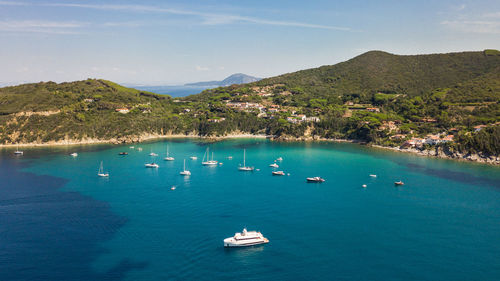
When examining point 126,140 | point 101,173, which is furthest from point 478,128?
Result: point 126,140

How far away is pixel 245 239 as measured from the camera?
28906 mm

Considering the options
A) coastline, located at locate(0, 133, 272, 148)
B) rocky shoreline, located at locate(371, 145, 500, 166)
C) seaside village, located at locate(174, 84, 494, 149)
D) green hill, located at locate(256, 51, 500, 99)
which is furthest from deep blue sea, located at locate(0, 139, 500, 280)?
green hill, located at locate(256, 51, 500, 99)

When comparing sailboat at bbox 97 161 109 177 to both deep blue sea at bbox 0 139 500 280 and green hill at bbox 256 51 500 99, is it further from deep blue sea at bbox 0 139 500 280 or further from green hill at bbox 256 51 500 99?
green hill at bbox 256 51 500 99

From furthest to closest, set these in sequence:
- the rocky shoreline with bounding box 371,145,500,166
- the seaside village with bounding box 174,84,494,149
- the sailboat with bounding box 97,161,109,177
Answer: the seaside village with bounding box 174,84,494,149 < the rocky shoreline with bounding box 371,145,500,166 < the sailboat with bounding box 97,161,109,177

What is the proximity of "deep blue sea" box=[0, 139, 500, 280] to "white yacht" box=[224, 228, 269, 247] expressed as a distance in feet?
2.63

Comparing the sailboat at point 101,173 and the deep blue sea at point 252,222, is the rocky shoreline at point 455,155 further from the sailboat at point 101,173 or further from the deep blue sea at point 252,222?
the sailboat at point 101,173

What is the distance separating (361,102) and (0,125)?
361ft

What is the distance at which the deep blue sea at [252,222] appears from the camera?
25484 millimetres

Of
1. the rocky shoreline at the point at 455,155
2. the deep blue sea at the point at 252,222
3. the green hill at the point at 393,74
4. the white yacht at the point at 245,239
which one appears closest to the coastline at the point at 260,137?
the rocky shoreline at the point at 455,155

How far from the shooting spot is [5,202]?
40031mm

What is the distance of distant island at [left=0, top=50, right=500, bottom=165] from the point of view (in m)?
77.1

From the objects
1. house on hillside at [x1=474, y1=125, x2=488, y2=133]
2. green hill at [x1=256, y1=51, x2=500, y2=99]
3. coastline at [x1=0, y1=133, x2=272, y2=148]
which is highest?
green hill at [x1=256, y1=51, x2=500, y2=99]

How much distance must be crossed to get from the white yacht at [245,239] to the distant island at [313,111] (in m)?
52.7

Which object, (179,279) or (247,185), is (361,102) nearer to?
(247,185)
